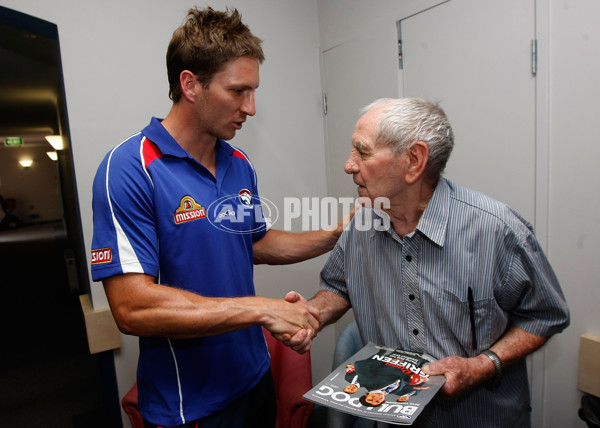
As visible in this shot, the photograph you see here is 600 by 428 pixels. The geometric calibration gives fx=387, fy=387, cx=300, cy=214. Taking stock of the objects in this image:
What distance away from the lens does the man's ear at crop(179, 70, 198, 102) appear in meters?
1.32

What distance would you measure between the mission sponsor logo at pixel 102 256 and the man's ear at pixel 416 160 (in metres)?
0.92

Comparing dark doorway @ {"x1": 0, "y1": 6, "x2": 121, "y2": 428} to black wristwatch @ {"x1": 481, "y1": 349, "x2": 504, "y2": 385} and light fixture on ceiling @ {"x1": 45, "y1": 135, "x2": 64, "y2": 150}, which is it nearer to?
light fixture on ceiling @ {"x1": 45, "y1": 135, "x2": 64, "y2": 150}

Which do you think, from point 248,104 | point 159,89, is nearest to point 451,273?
point 248,104

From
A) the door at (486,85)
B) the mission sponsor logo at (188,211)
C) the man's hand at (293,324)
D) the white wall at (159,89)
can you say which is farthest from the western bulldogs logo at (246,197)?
the door at (486,85)

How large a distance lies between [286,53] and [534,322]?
88.4 inches

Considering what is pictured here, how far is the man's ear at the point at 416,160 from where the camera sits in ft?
3.92

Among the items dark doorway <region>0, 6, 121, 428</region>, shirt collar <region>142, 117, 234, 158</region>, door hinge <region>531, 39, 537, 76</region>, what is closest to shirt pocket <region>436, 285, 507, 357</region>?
shirt collar <region>142, 117, 234, 158</region>

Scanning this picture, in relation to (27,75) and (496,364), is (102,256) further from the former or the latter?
(27,75)

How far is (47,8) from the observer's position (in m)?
1.82

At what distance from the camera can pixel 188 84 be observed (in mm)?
1326

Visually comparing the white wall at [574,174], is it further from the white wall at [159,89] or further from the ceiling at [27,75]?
the ceiling at [27,75]

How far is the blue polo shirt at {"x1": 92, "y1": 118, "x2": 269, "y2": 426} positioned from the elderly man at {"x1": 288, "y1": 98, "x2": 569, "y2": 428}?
28 centimetres

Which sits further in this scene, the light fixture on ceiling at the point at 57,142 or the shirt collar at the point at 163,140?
the light fixture on ceiling at the point at 57,142

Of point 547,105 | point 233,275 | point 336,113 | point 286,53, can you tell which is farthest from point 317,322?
point 286,53
